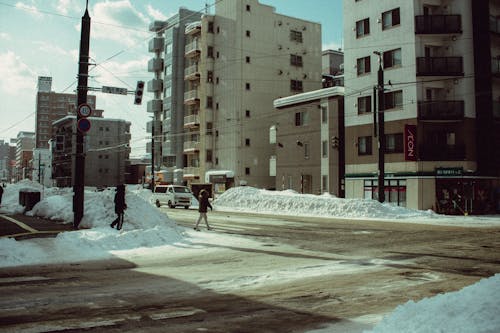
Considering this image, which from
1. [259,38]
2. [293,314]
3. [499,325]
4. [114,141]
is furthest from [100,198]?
[114,141]

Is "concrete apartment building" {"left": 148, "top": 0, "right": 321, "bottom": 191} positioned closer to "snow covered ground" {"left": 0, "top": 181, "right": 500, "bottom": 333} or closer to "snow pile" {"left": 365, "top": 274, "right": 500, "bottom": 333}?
"snow covered ground" {"left": 0, "top": 181, "right": 500, "bottom": 333}

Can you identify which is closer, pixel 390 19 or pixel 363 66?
pixel 390 19

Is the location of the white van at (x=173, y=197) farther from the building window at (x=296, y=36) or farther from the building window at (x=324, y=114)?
the building window at (x=296, y=36)

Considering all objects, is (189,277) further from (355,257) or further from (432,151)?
(432,151)

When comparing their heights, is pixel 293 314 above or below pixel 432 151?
below

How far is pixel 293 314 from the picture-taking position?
6324mm

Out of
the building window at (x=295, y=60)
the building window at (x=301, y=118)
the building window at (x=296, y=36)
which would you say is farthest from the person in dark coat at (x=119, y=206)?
the building window at (x=296, y=36)

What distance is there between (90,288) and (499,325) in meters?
6.48

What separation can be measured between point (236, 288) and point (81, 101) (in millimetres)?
11524

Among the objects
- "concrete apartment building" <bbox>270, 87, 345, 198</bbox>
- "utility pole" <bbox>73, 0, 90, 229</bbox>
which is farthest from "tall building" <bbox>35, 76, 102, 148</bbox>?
A: "utility pole" <bbox>73, 0, 90, 229</bbox>

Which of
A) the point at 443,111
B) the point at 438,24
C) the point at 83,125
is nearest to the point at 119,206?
the point at 83,125

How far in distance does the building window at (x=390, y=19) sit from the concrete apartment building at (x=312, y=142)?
662 centimetres

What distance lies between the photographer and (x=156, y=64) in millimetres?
70938

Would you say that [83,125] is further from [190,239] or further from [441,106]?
[441,106]
